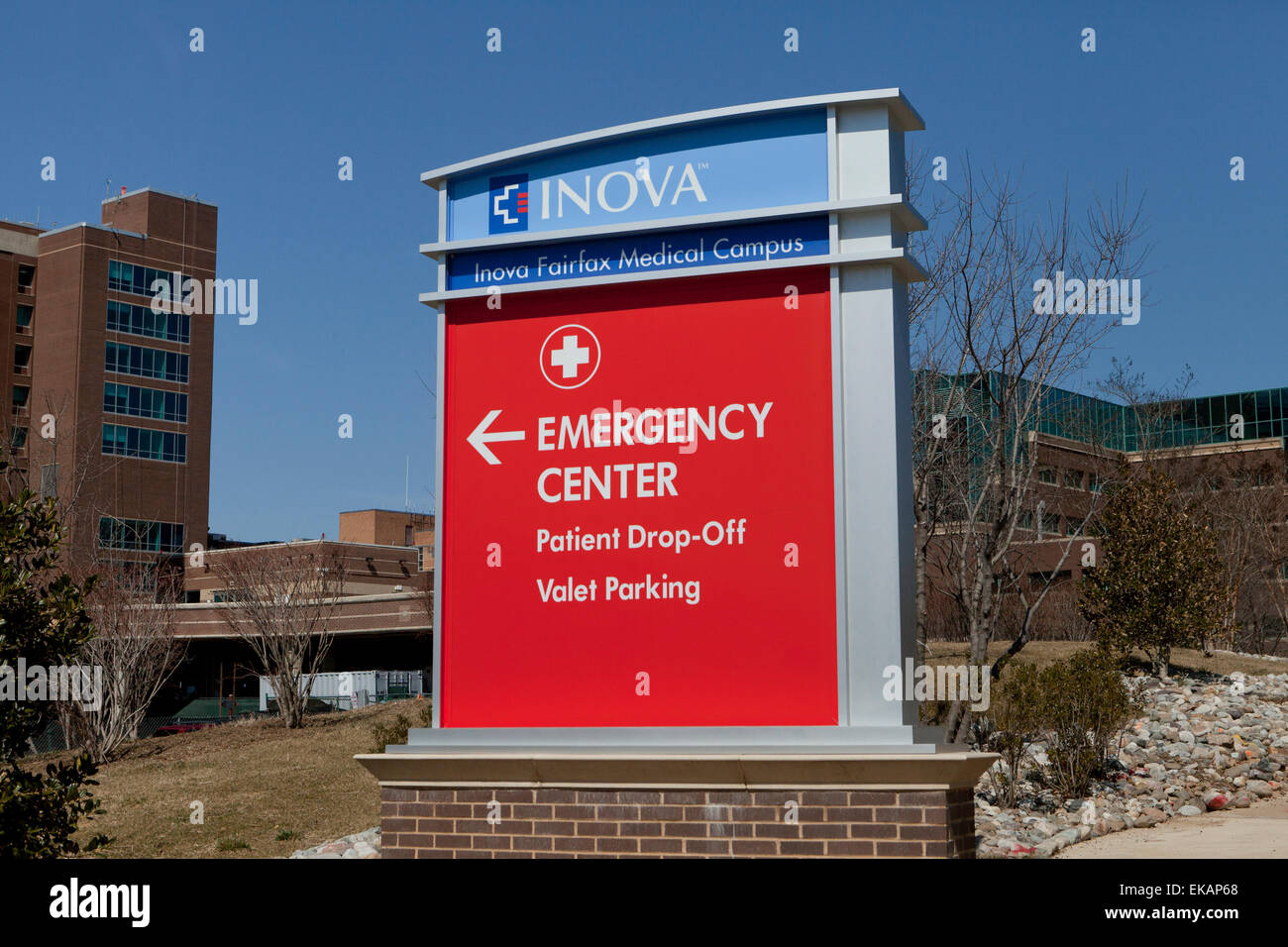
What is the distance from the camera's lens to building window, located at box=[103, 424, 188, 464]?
6950 cm

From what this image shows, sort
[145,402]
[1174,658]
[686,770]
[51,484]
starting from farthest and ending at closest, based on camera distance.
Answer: [145,402] < [51,484] < [1174,658] < [686,770]

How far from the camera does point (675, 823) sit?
7.05 meters

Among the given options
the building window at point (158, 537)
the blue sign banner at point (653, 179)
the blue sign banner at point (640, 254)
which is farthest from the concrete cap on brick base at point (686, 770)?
the building window at point (158, 537)

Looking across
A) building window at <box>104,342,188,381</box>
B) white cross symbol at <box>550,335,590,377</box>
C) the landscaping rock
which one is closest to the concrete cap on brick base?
white cross symbol at <box>550,335,590,377</box>

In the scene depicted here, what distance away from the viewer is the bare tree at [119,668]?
25266mm

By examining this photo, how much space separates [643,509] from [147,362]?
70.6 meters

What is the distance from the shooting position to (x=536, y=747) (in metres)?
7.45

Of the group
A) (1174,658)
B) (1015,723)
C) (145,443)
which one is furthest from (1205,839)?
(145,443)

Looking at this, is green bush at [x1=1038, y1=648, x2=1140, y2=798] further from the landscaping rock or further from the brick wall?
the brick wall

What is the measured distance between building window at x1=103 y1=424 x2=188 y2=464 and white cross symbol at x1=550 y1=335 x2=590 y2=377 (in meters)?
66.9

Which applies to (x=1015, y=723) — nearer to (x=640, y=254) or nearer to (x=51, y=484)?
(x=640, y=254)

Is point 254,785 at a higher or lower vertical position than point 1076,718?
lower
